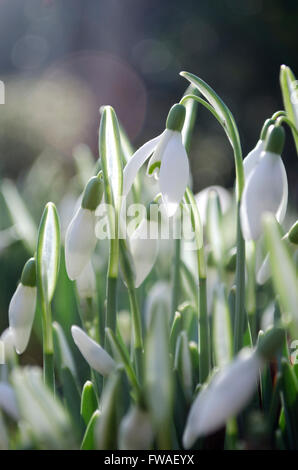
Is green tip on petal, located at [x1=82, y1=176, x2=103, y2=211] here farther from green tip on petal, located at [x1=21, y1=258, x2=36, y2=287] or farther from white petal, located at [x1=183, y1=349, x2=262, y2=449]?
white petal, located at [x1=183, y1=349, x2=262, y2=449]

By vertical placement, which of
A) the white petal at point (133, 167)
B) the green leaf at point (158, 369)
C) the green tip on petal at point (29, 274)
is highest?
the white petal at point (133, 167)

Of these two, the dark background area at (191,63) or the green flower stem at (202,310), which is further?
the dark background area at (191,63)

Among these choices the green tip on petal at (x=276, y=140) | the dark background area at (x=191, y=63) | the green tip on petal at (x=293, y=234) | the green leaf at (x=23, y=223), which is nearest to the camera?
the green tip on petal at (x=276, y=140)

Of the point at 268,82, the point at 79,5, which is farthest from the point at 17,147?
the point at 79,5

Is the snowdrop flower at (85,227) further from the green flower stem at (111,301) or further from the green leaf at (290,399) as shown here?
the green leaf at (290,399)

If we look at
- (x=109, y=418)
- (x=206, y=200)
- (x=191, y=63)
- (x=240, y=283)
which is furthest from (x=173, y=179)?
(x=191, y=63)

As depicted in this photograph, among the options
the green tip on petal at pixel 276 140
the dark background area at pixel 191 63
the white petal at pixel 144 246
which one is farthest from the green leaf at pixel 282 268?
the dark background area at pixel 191 63

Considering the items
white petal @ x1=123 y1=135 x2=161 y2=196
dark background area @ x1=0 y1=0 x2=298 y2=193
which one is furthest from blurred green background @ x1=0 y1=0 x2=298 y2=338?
white petal @ x1=123 y1=135 x2=161 y2=196
